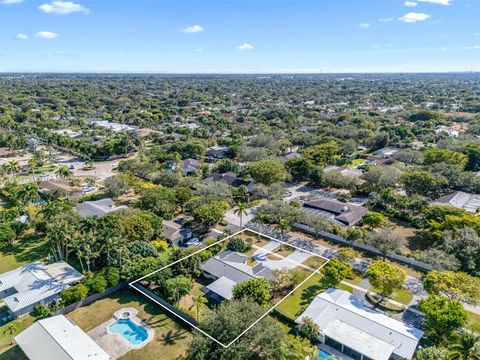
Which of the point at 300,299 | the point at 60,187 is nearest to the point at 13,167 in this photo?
the point at 60,187

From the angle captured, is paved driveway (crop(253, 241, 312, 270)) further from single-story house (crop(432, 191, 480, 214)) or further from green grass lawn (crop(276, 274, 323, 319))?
single-story house (crop(432, 191, 480, 214))

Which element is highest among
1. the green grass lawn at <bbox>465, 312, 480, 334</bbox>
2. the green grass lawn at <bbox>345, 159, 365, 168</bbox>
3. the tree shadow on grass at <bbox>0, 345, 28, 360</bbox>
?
the green grass lawn at <bbox>345, 159, 365, 168</bbox>

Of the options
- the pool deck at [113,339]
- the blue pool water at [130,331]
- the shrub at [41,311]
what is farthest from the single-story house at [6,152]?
the blue pool water at [130,331]

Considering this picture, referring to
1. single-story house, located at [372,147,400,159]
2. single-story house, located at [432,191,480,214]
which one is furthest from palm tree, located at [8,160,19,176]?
single-story house, located at [372,147,400,159]

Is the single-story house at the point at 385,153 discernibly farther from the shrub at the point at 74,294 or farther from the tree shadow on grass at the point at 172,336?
the shrub at the point at 74,294

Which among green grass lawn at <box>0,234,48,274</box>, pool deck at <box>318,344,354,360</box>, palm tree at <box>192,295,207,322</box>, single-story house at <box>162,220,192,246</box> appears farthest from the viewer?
single-story house at <box>162,220,192,246</box>

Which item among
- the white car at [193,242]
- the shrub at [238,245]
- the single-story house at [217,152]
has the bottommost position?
the white car at [193,242]

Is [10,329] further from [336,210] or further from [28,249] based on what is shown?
[336,210]
